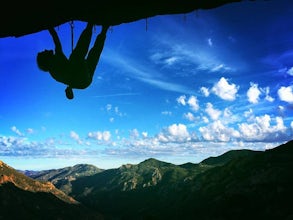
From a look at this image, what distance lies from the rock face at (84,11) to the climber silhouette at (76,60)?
1.86 feet

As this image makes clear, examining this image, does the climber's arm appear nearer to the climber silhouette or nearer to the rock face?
the climber silhouette

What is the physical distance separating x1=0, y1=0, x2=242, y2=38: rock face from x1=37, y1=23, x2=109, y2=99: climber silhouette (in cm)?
57

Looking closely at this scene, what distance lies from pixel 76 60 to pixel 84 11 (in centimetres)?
182

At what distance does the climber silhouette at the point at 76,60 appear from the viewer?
9.91 metres

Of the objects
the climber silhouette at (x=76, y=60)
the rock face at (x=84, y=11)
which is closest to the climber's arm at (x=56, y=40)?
the climber silhouette at (x=76, y=60)

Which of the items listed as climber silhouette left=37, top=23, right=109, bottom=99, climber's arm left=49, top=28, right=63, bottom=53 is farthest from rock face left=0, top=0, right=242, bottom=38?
climber silhouette left=37, top=23, right=109, bottom=99

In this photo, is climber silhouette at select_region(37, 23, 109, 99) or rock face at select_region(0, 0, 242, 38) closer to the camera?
rock face at select_region(0, 0, 242, 38)

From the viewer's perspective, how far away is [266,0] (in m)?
8.73

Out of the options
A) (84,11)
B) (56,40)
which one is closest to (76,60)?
(56,40)

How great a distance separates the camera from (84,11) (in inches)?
341

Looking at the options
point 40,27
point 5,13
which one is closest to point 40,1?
point 5,13

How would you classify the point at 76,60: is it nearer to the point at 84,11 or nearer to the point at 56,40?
the point at 56,40

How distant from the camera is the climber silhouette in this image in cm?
991

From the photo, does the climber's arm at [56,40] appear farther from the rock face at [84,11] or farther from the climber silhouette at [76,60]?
the rock face at [84,11]
